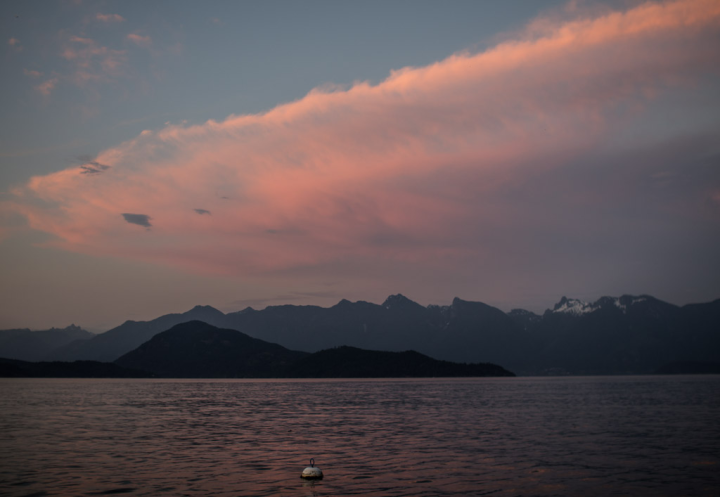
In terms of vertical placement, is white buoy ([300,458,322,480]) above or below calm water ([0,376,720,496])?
above

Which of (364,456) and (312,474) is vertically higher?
(312,474)

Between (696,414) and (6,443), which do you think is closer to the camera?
(6,443)

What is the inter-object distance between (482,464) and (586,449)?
47.3 feet

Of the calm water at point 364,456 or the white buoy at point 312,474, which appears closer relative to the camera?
the calm water at point 364,456

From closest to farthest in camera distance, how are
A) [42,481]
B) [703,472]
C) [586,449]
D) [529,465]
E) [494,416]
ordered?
[42,481] → [703,472] → [529,465] → [586,449] → [494,416]

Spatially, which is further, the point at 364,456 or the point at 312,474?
the point at 364,456

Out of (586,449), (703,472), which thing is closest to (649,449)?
(586,449)

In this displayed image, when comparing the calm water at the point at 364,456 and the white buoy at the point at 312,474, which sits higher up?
the white buoy at the point at 312,474

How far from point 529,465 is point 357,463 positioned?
43.8ft

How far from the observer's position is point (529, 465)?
4284cm

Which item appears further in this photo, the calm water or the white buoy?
the white buoy

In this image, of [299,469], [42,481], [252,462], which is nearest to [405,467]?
[299,469]

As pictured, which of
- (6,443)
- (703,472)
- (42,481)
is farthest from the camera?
(6,443)

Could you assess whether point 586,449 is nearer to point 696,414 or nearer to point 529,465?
point 529,465
